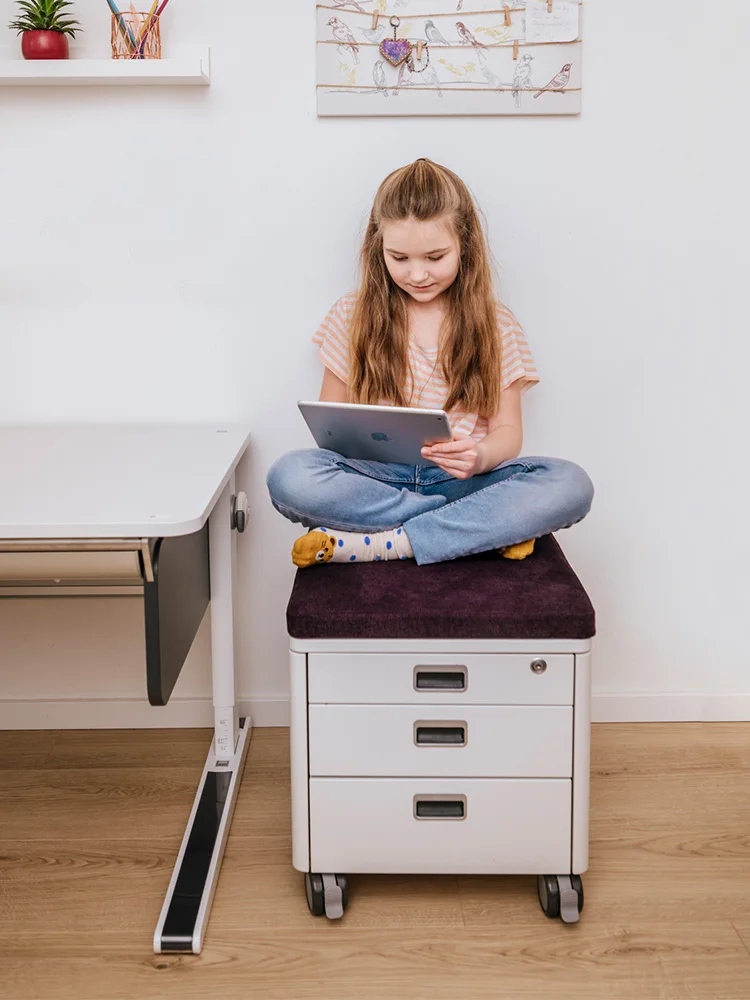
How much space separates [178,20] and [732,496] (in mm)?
1256

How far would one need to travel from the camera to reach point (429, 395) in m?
1.63

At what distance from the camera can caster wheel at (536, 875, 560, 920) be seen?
4.35 ft

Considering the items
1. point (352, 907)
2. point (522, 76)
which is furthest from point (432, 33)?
point (352, 907)

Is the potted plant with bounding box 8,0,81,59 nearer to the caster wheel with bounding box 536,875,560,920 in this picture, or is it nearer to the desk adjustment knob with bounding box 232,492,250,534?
the desk adjustment knob with bounding box 232,492,250,534

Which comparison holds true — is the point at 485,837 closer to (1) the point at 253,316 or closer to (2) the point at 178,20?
(1) the point at 253,316

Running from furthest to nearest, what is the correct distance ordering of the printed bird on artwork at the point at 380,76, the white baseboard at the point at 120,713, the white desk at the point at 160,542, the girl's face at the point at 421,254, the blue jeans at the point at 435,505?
the white baseboard at the point at 120,713 → the printed bird on artwork at the point at 380,76 → the girl's face at the point at 421,254 → the blue jeans at the point at 435,505 → the white desk at the point at 160,542

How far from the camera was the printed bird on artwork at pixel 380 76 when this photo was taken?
165 centimetres

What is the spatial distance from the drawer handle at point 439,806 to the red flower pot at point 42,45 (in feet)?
4.07

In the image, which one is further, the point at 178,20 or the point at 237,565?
the point at 237,565

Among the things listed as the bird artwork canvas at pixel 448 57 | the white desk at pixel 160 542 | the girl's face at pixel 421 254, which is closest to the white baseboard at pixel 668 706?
the white desk at pixel 160 542

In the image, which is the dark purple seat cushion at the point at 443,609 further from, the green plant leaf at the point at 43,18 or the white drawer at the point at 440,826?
the green plant leaf at the point at 43,18

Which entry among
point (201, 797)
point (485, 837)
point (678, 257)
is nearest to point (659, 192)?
point (678, 257)

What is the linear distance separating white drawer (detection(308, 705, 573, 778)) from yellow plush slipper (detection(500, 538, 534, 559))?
0.77 feet

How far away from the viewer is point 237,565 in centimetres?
185
